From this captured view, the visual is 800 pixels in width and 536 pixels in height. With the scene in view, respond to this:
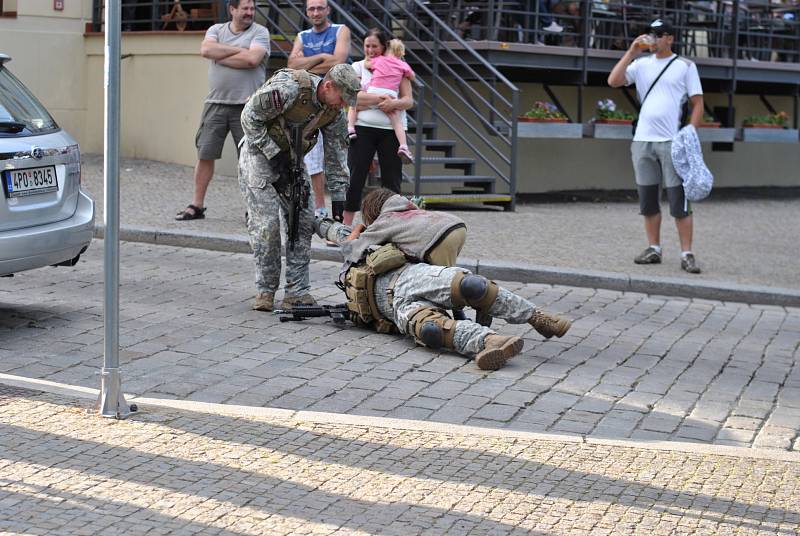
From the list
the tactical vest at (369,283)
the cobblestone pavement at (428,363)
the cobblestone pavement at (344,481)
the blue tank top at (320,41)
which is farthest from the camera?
the blue tank top at (320,41)

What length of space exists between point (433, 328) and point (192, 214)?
18.5ft

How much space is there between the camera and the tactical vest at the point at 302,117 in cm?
812

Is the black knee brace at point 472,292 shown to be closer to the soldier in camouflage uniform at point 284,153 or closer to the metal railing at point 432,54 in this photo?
the soldier in camouflage uniform at point 284,153

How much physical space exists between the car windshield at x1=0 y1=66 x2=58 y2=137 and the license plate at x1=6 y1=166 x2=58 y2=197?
0.24 m

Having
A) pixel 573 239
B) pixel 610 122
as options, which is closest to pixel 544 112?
pixel 610 122

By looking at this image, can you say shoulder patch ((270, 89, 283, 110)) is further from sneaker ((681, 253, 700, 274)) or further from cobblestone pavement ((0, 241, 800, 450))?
sneaker ((681, 253, 700, 274))

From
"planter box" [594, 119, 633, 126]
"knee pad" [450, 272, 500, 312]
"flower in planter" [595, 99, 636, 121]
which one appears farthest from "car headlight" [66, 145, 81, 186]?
"flower in planter" [595, 99, 636, 121]

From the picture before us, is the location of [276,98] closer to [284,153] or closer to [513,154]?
[284,153]

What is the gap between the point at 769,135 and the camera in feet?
Result: 66.8

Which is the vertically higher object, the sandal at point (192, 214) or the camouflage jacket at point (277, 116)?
the camouflage jacket at point (277, 116)

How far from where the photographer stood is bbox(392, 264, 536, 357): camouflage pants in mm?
7375

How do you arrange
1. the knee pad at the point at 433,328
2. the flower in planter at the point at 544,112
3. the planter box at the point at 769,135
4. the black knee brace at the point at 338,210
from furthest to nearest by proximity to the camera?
the planter box at the point at 769,135, the flower in planter at the point at 544,112, the black knee brace at the point at 338,210, the knee pad at the point at 433,328

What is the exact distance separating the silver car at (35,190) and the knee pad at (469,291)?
96.3 inches

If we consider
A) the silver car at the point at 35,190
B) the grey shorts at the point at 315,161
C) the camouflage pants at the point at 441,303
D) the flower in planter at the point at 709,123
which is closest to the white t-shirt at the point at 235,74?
the grey shorts at the point at 315,161
